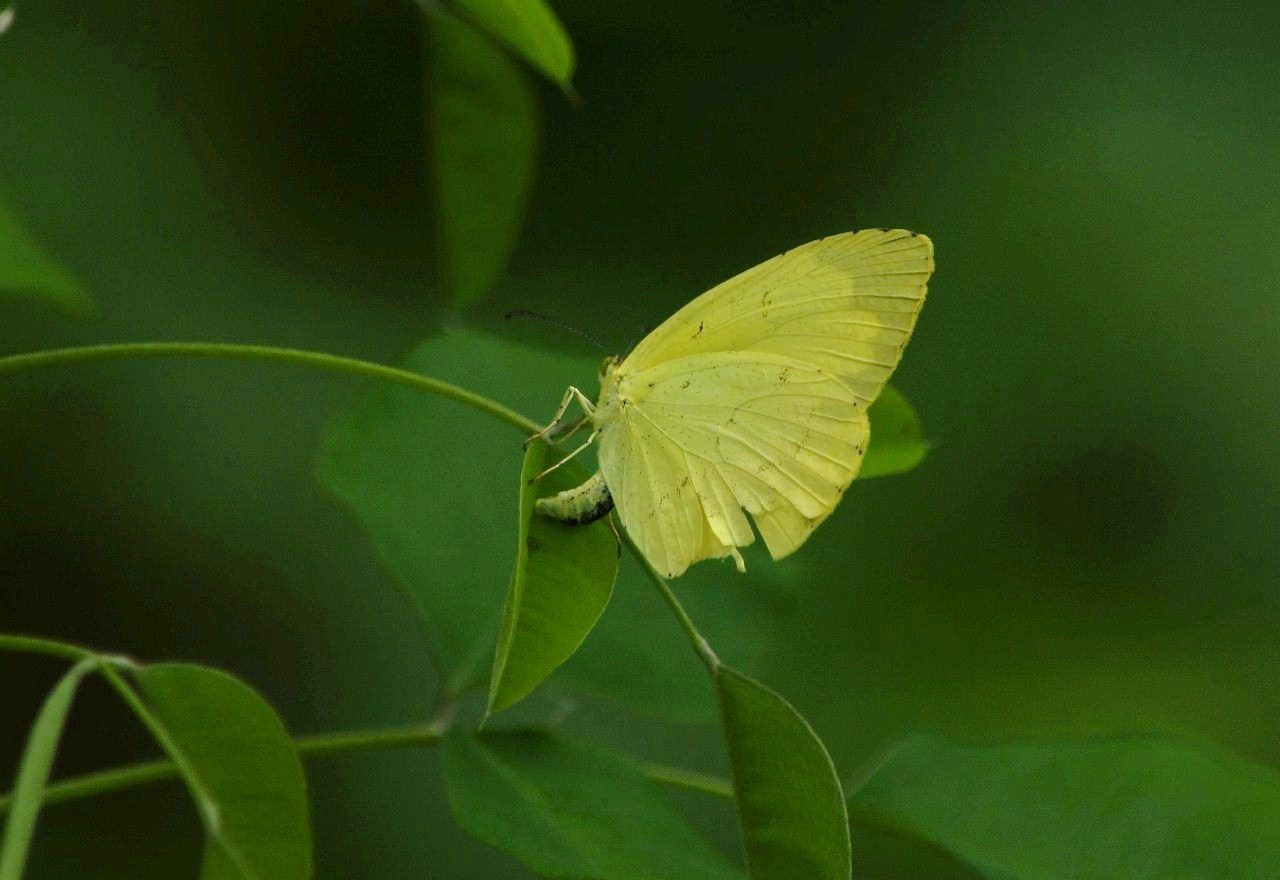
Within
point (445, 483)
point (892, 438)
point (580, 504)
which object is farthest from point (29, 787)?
point (892, 438)

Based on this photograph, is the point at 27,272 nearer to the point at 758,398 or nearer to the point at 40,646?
the point at 40,646

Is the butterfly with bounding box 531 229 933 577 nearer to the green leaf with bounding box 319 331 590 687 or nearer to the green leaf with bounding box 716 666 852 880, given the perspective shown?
the green leaf with bounding box 319 331 590 687

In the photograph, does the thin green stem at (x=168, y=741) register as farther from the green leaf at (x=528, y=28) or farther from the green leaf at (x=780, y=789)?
the green leaf at (x=528, y=28)

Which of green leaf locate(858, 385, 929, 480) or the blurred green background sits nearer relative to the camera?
green leaf locate(858, 385, 929, 480)

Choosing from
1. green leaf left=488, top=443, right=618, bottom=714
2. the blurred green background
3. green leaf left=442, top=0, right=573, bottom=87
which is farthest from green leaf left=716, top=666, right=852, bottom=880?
the blurred green background

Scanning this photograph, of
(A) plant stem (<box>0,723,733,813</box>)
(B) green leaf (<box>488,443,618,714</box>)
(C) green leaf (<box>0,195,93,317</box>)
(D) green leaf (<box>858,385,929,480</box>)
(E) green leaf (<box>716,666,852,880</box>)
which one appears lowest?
(A) plant stem (<box>0,723,733,813</box>)

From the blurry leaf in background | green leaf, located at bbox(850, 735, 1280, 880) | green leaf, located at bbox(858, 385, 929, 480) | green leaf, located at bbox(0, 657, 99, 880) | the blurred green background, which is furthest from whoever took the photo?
the blurred green background

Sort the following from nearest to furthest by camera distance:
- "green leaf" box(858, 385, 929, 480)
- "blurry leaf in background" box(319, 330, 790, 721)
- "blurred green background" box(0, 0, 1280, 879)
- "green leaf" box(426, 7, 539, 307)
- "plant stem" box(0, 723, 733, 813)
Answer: "plant stem" box(0, 723, 733, 813) → "green leaf" box(858, 385, 929, 480) → "blurry leaf in background" box(319, 330, 790, 721) → "green leaf" box(426, 7, 539, 307) → "blurred green background" box(0, 0, 1280, 879)
